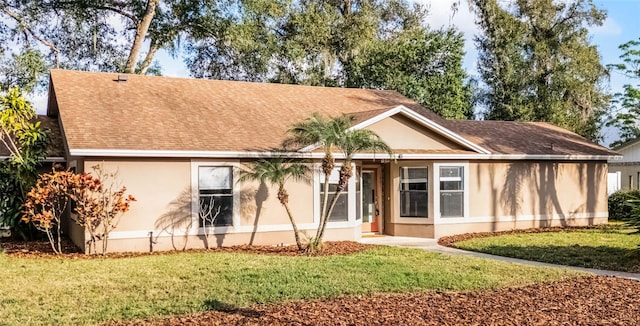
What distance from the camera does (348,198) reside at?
1555cm

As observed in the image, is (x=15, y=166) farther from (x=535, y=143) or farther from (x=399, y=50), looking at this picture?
(x=399, y=50)

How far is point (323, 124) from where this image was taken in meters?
12.7

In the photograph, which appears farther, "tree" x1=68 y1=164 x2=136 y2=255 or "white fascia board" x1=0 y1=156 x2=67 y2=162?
"white fascia board" x1=0 y1=156 x2=67 y2=162

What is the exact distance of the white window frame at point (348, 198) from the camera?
15.1 meters

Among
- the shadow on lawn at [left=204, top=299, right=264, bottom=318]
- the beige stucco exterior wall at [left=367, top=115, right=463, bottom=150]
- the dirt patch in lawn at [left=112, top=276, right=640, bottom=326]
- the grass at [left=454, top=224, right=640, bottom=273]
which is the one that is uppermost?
the beige stucco exterior wall at [left=367, top=115, right=463, bottom=150]

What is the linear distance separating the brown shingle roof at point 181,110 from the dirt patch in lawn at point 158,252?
236 centimetres

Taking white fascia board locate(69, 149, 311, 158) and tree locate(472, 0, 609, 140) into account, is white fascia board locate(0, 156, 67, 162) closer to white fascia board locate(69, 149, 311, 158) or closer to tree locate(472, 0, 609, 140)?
white fascia board locate(69, 149, 311, 158)

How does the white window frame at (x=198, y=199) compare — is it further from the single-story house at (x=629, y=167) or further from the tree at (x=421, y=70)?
the single-story house at (x=629, y=167)

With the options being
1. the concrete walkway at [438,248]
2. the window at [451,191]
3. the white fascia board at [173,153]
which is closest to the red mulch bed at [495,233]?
the concrete walkway at [438,248]

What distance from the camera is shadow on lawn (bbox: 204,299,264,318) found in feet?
24.3

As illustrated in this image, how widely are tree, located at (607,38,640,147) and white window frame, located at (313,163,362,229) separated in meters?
21.3

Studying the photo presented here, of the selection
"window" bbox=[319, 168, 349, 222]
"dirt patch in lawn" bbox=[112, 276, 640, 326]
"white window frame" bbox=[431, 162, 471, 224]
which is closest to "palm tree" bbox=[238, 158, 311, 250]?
"window" bbox=[319, 168, 349, 222]

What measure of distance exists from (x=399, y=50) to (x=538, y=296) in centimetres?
2258

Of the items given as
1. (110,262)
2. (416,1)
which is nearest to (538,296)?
(110,262)
